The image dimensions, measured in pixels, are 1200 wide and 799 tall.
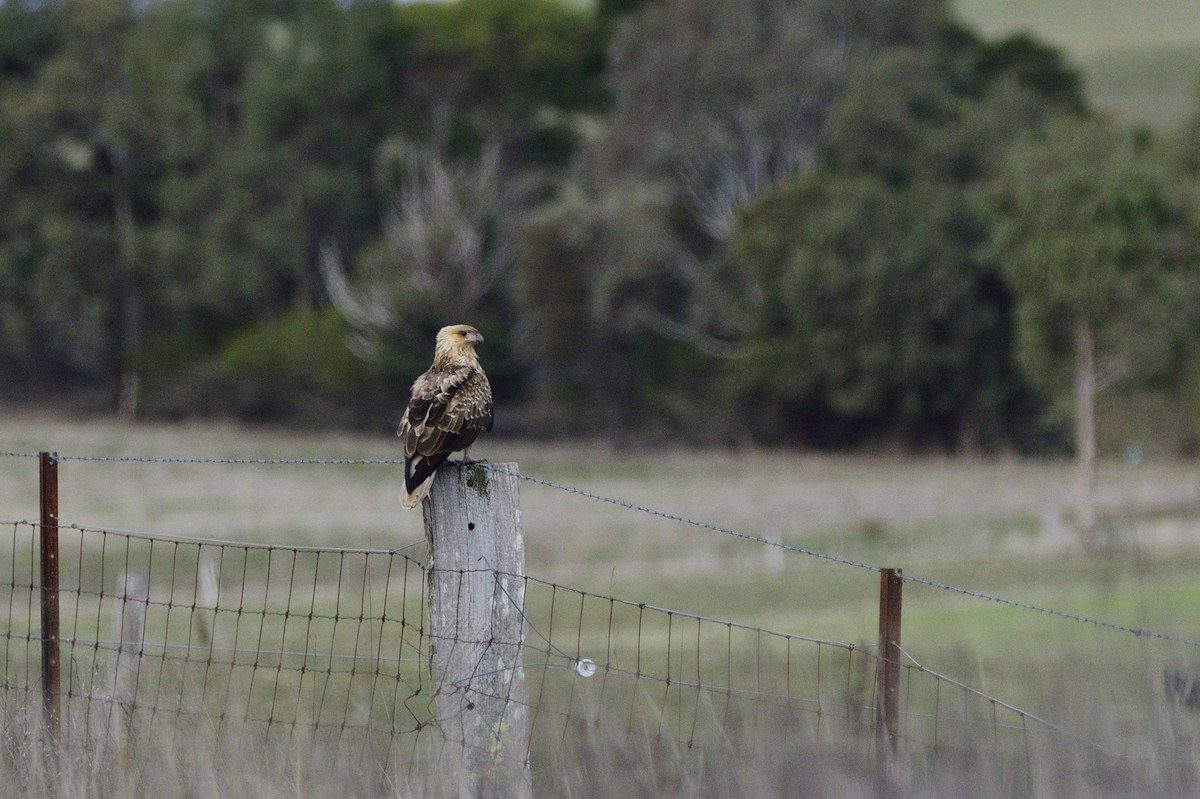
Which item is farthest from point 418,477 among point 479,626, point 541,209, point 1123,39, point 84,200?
point 1123,39

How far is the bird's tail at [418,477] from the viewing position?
5.62 m

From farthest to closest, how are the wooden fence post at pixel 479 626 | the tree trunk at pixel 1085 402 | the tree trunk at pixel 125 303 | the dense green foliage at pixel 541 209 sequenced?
the tree trunk at pixel 125 303
the dense green foliage at pixel 541 209
the tree trunk at pixel 1085 402
the wooden fence post at pixel 479 626

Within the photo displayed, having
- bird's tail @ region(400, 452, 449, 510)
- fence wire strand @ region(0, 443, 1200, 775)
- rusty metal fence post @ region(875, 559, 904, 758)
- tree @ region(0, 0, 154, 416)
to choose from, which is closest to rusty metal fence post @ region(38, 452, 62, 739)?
fence wire strand @ region(0, 443, 1200, 775)

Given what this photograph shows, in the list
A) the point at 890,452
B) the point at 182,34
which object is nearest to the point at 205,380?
the point at 182,34

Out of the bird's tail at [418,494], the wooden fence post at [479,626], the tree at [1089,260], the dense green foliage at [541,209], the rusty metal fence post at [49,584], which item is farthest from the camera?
the dense green foliage at [541,209]

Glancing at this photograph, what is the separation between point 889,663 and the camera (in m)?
5.69

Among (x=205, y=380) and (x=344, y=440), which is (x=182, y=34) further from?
A: (x=344, y=440)

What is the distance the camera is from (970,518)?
29.9 m

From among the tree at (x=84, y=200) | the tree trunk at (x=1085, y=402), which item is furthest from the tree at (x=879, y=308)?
the tree at (x=84, y=200)

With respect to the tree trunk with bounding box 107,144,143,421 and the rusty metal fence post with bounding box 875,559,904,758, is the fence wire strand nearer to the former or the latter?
the rusty metal fence post with bounding box 875,559,904,758

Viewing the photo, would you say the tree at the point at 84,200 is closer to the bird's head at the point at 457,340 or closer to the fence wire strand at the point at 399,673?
the fence wire strand at the point at 399,673

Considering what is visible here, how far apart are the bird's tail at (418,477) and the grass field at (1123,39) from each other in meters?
119

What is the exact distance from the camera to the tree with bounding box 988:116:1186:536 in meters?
28.3

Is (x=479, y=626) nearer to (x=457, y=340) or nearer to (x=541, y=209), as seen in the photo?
(x=457, y=340)
